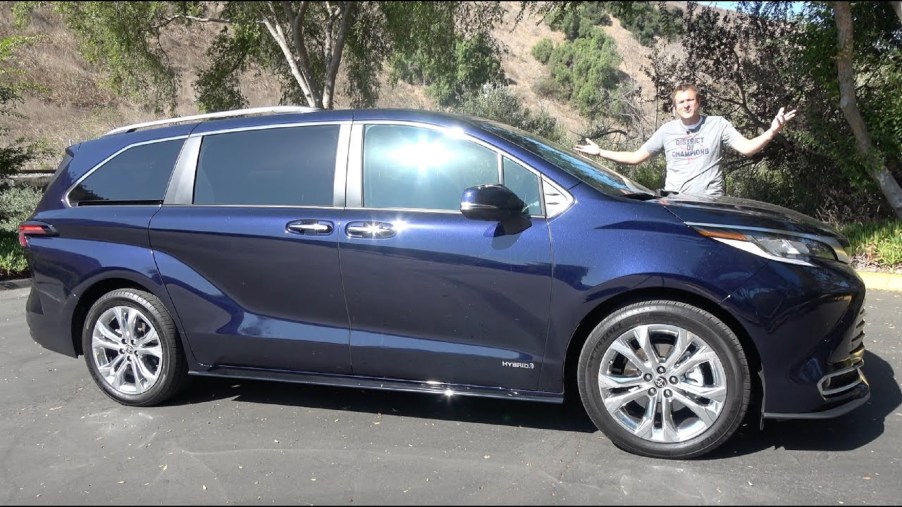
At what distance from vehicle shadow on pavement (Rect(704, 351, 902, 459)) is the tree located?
980 centimetres

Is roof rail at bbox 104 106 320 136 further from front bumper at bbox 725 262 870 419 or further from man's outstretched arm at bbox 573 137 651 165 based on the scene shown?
front bumper at bbox 725 262 870 419

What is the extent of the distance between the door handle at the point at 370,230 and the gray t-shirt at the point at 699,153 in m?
2.52

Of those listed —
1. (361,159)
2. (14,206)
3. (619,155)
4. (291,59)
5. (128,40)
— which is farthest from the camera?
(291,59)

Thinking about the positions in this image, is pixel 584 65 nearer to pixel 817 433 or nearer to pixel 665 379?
pixel 817 433

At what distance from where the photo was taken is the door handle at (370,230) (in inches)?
149

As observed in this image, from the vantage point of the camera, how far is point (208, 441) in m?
3.93

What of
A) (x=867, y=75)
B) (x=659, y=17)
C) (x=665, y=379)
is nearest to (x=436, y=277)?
(x=665, y=379)

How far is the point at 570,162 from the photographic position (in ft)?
13.4

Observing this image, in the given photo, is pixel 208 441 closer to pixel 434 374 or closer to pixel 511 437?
pixel 434 374

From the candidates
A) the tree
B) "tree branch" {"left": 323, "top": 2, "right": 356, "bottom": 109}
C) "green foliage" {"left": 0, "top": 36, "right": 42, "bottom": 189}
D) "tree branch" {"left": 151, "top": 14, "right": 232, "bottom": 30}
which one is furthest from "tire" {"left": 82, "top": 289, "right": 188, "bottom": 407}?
"tree branch" {"left": 151, "top": 14, "right": 232, "bottom": 30}

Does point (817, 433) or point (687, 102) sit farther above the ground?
point (687, 102)

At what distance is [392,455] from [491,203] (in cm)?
138

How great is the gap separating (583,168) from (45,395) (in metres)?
3.88

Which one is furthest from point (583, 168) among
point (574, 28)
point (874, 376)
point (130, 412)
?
point (574, 28)
